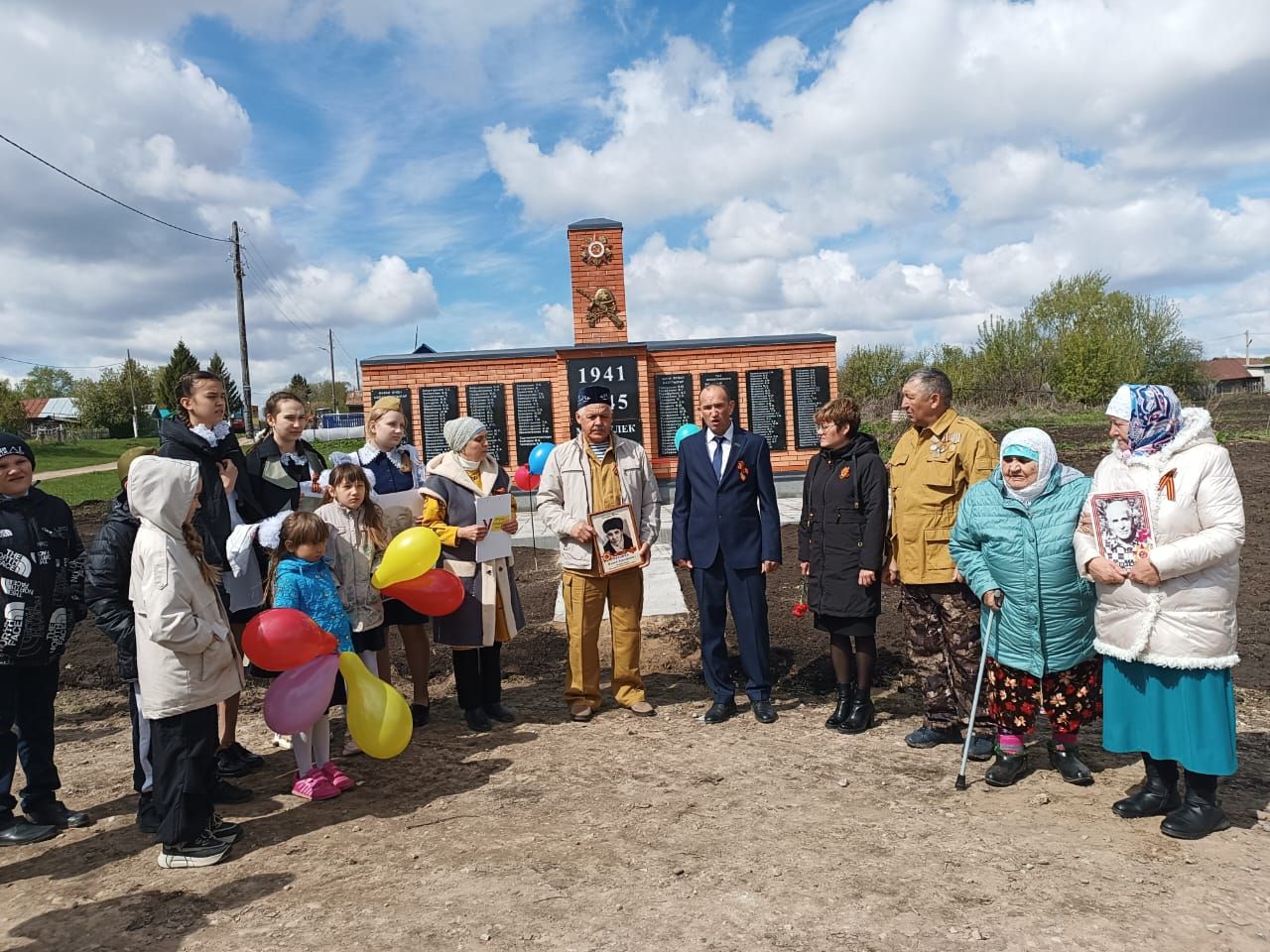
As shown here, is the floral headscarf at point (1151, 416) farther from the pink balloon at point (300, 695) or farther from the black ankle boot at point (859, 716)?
the pink balloon at point (300, 695)

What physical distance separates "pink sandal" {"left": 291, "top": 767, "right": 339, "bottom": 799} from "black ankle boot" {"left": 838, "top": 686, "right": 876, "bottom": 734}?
8.26ft

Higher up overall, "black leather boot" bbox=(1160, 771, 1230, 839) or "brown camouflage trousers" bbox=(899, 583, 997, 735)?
"brown camouflage trousers" bbox=(899, 583, 997, 735)

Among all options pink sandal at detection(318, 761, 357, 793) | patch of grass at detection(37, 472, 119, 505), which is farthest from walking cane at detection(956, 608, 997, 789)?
patch of grass at detection(37, 472, 119, 505)

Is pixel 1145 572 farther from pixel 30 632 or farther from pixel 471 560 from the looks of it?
pixel 30 632

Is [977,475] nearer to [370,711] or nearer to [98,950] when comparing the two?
[370,711]

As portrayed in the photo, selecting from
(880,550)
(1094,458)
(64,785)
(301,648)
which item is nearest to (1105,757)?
(880,550)

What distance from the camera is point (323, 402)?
7306cm

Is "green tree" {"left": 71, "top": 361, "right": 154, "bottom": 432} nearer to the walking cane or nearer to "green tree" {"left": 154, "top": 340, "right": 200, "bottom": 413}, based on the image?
"green tree" {"left": 154, "top": 340, "right": 200, "bottom": 413}

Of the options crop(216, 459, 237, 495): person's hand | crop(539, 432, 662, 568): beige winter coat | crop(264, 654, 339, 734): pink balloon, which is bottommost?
crop(264, 654, 339, 734): pink balloon

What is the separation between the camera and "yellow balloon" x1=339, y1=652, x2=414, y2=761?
368 cm

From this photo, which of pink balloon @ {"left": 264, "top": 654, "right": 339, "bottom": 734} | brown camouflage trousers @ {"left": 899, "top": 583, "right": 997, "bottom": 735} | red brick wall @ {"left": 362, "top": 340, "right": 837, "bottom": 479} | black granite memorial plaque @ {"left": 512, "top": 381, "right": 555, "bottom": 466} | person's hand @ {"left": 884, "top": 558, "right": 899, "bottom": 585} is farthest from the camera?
black granite memorial plaque @ {"left": 512, "top": 381, "right": 555, "bottom": 466}

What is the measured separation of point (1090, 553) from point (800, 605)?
1601mm

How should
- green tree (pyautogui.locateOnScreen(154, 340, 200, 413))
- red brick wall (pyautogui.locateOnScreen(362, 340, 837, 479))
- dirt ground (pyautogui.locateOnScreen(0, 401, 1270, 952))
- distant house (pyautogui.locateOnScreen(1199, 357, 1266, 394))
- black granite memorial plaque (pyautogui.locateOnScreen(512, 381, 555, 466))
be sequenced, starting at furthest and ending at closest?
1. distant house (pyautogui.locateOnScreen(1199, 357, 1266, 394))
2. green tree (pyautogui.locateOnScreen(154, 340, 200, 413))
3. black granite memorial plaque (pyautogui.locateOnScreen(512, 381, 555, 466))
4. red brick wall (pyautogui.locateOnScreen(362, 340, 837, 479))
5. dirt ground (pyautogui.locateOnScreen(0, 401, 1270, 952))

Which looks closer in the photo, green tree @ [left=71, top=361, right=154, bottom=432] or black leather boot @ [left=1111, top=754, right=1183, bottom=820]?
black leather boot @ [left=1111, top=754, right=1183, bottom=820]
